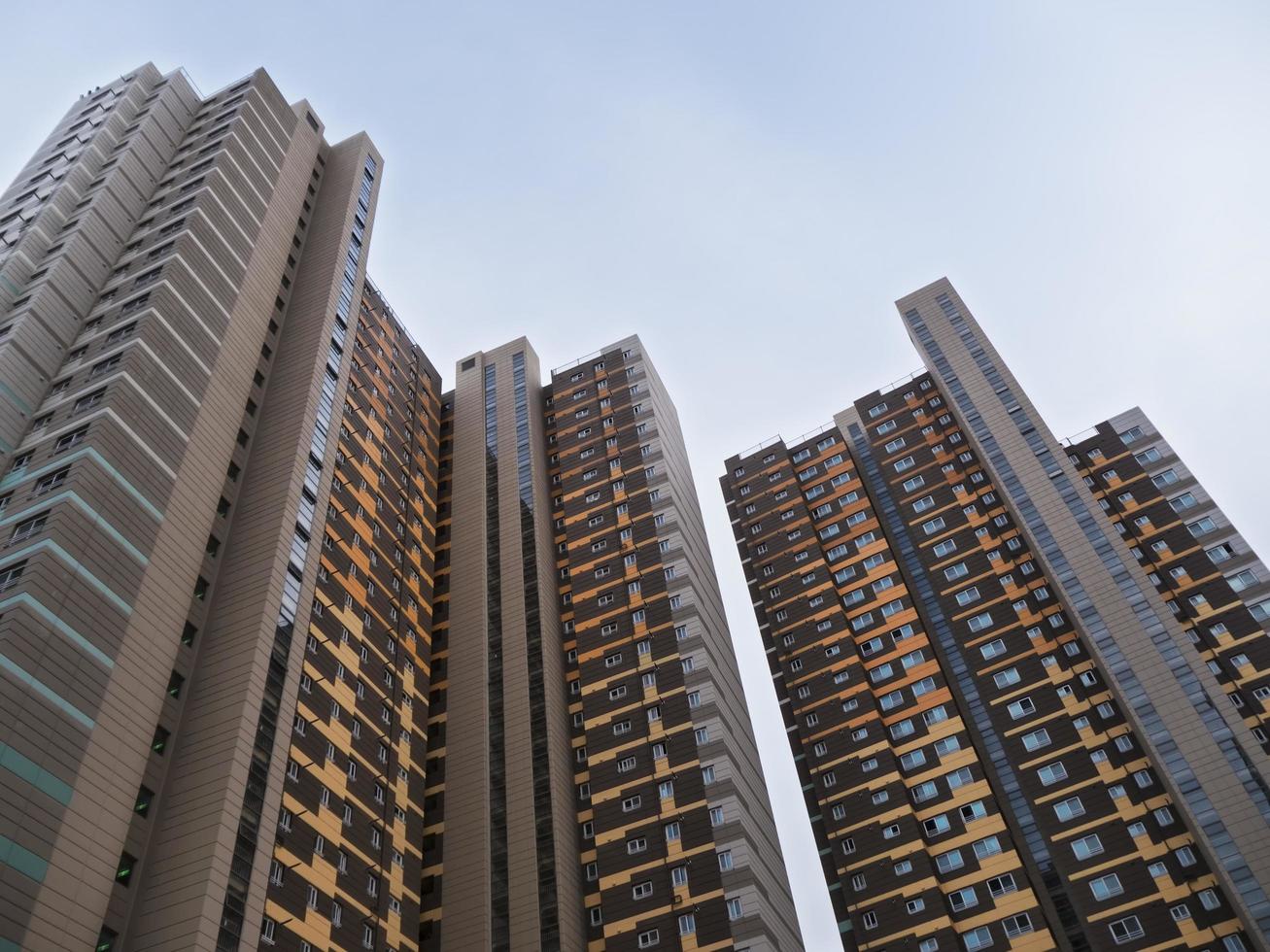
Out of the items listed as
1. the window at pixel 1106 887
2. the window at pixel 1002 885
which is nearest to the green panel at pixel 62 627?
the window at pixel 1002 885

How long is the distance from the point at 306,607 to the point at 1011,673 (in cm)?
5326

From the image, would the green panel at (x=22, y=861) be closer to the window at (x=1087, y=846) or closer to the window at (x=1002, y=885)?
the window at (x=1002, y=885)

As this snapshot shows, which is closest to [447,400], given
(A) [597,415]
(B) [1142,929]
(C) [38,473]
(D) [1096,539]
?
(A) [597,415]

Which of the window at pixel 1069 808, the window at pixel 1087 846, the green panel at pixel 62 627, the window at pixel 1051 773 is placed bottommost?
the window at pixel 1087 846

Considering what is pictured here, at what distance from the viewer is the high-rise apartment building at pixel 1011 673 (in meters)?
68.4

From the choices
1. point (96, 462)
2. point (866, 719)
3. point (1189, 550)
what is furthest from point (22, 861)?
point (1189, 550)

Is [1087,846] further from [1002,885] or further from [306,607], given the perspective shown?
[306,607]

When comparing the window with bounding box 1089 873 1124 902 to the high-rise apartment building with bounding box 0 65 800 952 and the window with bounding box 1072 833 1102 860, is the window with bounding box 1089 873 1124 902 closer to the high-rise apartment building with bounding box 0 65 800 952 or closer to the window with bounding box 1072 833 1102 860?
the window with bounding box 1072 833 1102 860

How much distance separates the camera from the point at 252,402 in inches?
2749

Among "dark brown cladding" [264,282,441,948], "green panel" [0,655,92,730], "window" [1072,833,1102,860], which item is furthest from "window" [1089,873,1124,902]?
Result: "green panel" [0,655,92,730]

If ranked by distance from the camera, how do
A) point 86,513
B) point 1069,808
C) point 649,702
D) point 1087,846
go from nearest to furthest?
1. point 86,513
2. point 1087,846
3. point 1069,808
4. point 649,702

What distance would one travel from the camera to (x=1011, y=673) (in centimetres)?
8138

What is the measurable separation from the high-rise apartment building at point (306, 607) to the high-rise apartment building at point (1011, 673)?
7975 mm

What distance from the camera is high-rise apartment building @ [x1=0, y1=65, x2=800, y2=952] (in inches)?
1857
